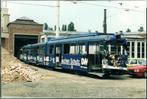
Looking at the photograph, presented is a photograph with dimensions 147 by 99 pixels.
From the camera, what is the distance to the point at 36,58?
157 ft

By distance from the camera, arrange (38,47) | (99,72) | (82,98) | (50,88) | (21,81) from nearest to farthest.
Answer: (82,98) < (50,88) < (21,81) < (99,72) < (38,47)

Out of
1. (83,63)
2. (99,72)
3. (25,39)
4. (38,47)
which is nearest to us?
(99,72)

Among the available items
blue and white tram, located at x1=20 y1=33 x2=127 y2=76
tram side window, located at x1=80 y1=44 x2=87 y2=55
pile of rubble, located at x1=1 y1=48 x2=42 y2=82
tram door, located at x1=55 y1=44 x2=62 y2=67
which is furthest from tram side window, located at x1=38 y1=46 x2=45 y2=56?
pile of rubble, located at x1=1 y1=48 x2=42 y2=82

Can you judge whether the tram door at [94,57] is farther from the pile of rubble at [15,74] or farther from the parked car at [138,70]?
the pile of rubble at [15,74]

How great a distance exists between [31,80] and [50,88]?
4663mm

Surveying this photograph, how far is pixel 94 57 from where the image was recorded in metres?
29.5

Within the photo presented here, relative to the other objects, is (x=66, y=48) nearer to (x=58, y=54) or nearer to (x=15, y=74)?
(x=58, y=54)

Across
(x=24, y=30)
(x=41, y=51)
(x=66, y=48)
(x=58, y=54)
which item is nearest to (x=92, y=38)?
(x=66, y=48)

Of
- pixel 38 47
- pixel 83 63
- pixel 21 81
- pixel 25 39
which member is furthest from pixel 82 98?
pixel 25 39

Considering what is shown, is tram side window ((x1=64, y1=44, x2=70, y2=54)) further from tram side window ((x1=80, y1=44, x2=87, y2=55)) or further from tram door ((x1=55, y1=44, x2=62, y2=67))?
tram side window ((x1=80, y1=44, x2=87, y2=55))

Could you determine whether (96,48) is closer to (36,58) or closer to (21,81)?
(21,81)

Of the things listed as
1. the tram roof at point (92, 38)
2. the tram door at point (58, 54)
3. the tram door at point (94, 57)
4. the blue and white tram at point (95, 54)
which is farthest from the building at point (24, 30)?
the tram door at point (94, 57)

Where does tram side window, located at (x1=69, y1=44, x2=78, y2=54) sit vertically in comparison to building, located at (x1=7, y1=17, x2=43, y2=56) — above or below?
below

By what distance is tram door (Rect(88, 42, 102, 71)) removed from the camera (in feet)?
94.9
